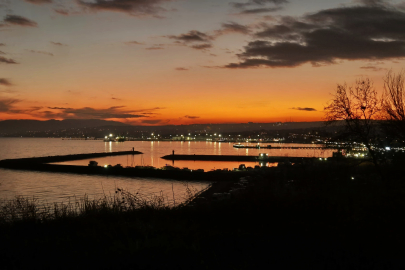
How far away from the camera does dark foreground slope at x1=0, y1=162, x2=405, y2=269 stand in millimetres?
5242

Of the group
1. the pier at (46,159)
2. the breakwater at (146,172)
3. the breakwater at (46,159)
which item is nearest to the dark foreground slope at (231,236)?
the breakwater at (146,172)

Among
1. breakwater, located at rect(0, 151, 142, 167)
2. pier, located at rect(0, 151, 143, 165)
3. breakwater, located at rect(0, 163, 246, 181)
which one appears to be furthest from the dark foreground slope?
pier, located at rect(0, 151, 143, 165)

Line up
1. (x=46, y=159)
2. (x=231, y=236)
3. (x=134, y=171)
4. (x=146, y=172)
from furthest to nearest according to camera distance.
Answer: (x=46, y=159) < (x=134, y=171) < (x=146, y=172) < (x=231, y=236)

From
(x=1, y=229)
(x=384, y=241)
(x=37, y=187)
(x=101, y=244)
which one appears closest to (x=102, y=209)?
(x=1, y=229)

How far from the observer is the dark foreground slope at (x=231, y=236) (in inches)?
206

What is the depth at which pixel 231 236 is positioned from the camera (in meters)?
6.43

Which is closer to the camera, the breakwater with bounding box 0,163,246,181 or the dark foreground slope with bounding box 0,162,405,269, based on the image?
the dark foreground slope with bounding box 0,162,405,269

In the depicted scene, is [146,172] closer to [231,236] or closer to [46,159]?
[46,159]

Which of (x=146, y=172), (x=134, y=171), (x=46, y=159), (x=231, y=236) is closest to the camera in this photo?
(x=231, y=236)

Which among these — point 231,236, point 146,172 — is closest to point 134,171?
point 146,172

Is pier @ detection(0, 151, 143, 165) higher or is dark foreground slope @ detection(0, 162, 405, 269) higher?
dark foreground slope @ detection(0, 162, 405, 269)

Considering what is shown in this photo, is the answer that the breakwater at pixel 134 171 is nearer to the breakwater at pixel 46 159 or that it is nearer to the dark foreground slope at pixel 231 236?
the breakwater at pixel 46 159

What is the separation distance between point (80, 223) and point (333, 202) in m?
→ 5.94

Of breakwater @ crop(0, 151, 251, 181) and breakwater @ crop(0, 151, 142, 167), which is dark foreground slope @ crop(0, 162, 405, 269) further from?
breakwater @ crop(0, 151, 142, 167)
